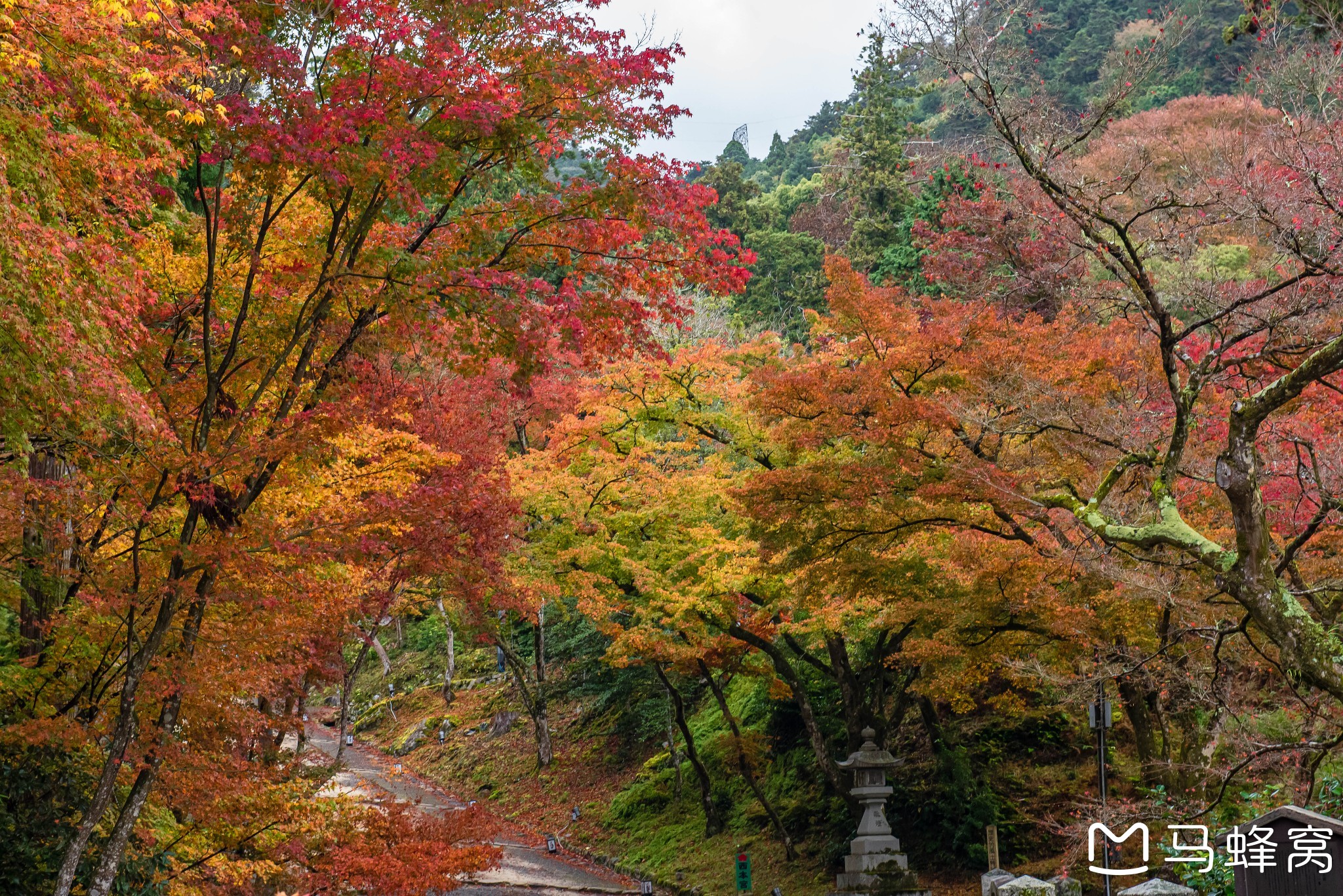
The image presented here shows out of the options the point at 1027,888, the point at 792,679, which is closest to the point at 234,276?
the point at 1027,888

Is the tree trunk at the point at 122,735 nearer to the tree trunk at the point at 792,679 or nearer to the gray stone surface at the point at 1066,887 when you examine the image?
the gray stone surface at the point at 1066,887

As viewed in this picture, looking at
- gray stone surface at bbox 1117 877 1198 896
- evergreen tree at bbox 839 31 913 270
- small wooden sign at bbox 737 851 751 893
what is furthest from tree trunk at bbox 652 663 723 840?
evergreen tree at bbox 839 31 913 270

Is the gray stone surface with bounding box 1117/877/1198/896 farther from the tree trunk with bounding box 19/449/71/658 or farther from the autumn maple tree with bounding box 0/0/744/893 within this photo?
the tree trunk with bounding box 19/449/71/658

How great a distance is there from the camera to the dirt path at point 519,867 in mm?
18812

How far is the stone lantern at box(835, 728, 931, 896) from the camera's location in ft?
42.3

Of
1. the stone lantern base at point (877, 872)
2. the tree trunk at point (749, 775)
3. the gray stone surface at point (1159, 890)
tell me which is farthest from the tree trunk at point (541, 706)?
the gray stone surface at point (1159, 890)

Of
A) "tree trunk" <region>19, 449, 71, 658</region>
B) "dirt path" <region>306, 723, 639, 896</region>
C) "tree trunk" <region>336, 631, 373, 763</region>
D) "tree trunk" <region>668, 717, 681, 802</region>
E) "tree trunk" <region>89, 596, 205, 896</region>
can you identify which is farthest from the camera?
"tree trunk" <region>668, 717, 681, 802</region>

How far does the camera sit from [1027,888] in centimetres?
1034

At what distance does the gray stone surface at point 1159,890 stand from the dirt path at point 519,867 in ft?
30.4

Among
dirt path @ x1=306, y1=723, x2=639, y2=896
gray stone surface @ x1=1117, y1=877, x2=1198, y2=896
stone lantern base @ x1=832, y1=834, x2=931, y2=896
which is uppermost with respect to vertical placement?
gray stone surface @ x1=1117, y1=877, x2=1198, y2=896

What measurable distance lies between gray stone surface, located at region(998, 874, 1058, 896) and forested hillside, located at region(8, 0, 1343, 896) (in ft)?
3.76

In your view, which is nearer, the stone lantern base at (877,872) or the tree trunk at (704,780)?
the stone lantern base at (877,872)

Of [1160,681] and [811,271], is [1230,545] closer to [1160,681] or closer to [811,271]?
[1160,681]

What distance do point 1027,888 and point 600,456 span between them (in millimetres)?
10329
